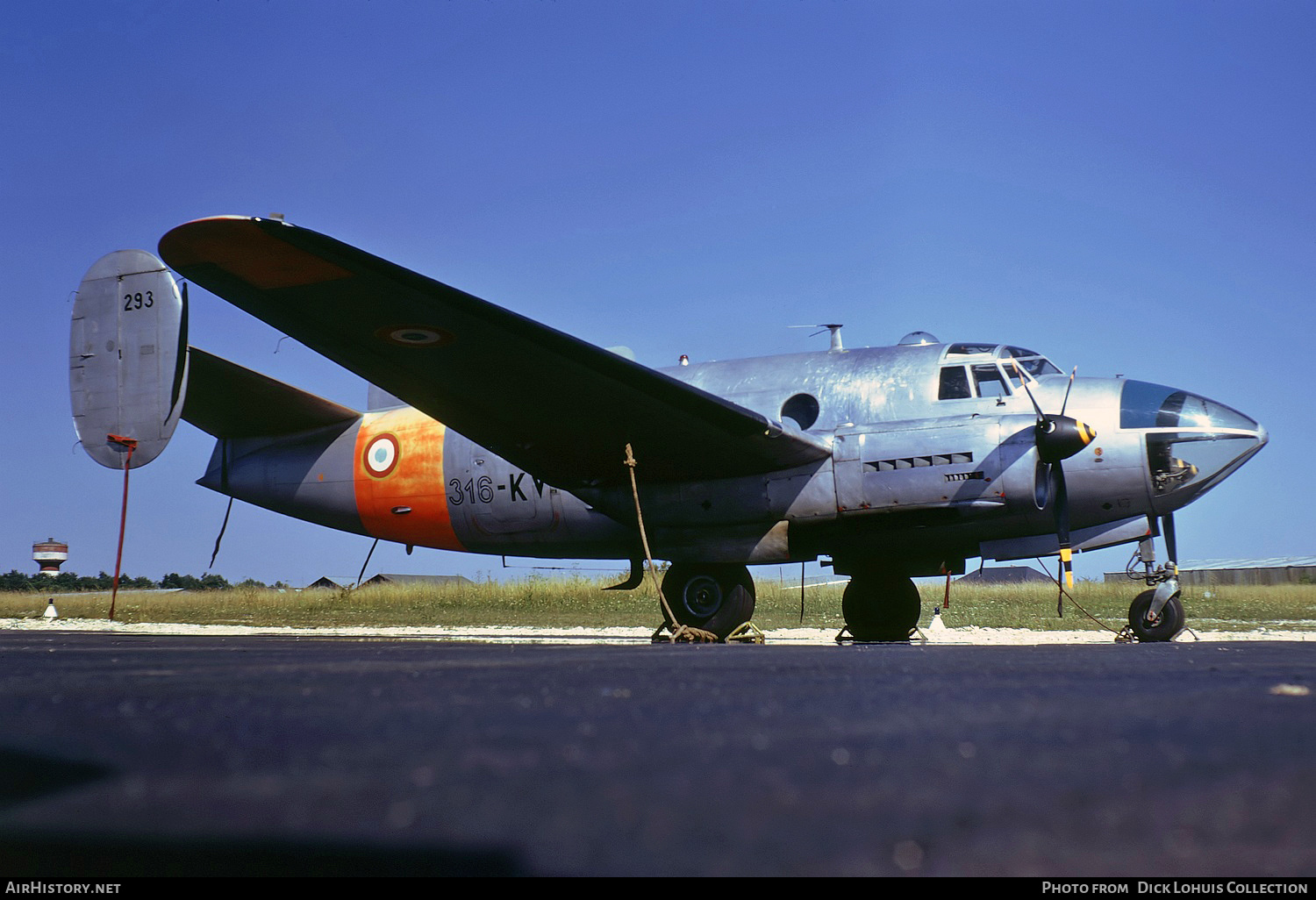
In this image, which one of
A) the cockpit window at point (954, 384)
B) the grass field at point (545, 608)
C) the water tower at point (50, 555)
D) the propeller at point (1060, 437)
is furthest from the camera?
the water tower at point (50, 555)

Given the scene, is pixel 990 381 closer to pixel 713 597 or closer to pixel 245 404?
pixel 713 597

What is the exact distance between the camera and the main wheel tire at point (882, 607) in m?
9.31

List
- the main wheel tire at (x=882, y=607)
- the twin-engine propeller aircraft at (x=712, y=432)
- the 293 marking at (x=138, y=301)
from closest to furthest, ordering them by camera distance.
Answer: the twin-engine propeller aircraft at (x=712, y=432), the 293 marking at (x=138, y=301), the main wheel tire at (x=882, y=607)

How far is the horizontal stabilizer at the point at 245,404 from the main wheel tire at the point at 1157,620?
8.42 m

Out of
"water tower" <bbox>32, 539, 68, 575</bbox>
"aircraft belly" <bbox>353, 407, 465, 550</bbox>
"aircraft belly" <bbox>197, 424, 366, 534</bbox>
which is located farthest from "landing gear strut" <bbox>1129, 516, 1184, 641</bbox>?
"water tower" <bbox>32, 539, 68, 575</bbox>

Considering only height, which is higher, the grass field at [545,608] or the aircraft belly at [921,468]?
the aircraft belly at [921,468]

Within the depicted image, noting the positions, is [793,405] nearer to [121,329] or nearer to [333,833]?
[121,329]

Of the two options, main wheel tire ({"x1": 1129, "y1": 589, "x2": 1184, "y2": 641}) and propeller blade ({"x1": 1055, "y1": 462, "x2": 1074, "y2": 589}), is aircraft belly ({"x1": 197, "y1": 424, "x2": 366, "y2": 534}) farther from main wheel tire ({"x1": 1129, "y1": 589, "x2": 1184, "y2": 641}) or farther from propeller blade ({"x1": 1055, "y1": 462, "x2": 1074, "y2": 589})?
main wheel tire ({"x1": 1129, "y1": 589, "x2": 1184, "y2": 641})

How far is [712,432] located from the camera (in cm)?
737

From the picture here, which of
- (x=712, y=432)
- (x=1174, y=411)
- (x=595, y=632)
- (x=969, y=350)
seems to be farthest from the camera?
(x=595, y=632)

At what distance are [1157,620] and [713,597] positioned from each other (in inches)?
153

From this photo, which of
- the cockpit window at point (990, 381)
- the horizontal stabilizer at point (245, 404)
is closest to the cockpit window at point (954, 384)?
the cockpit window at point (990, 381)

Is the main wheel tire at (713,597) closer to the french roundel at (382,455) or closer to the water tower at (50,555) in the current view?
the french roundel at (382,455)

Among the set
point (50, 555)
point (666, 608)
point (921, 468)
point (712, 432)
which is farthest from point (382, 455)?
point (50, 555)
